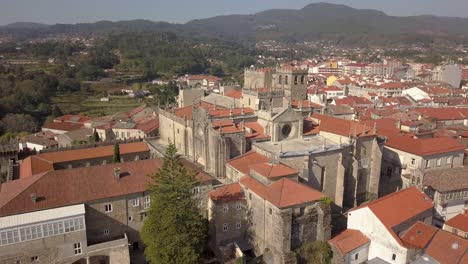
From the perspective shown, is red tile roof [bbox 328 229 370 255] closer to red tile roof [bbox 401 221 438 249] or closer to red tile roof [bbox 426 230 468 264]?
red tile roof [bbox 401 221 438 249]

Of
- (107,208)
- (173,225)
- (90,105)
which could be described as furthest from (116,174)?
(90,105)

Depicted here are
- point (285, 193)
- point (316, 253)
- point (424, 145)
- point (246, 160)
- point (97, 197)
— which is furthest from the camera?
point (424, 145)

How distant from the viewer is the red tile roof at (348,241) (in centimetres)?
2783

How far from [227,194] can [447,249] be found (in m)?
16.7

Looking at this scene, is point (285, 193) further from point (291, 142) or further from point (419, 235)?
point (419, 235)

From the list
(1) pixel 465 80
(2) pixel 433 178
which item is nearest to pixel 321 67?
(1) pixel 465 80

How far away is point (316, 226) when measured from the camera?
92.8ft

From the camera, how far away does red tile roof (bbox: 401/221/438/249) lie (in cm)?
2778

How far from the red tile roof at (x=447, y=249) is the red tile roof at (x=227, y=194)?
14.8 metres

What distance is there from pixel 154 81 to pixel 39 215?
392ft

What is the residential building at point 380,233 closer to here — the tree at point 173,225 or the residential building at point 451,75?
the tree at point 173,225

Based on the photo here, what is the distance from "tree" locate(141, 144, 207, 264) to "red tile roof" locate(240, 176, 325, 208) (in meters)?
5.30

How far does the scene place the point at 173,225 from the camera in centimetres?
2497

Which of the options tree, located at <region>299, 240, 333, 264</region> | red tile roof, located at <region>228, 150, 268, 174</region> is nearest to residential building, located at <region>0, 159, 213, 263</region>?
red tile roof, located at <region>228, 150, 268, 174</region>
